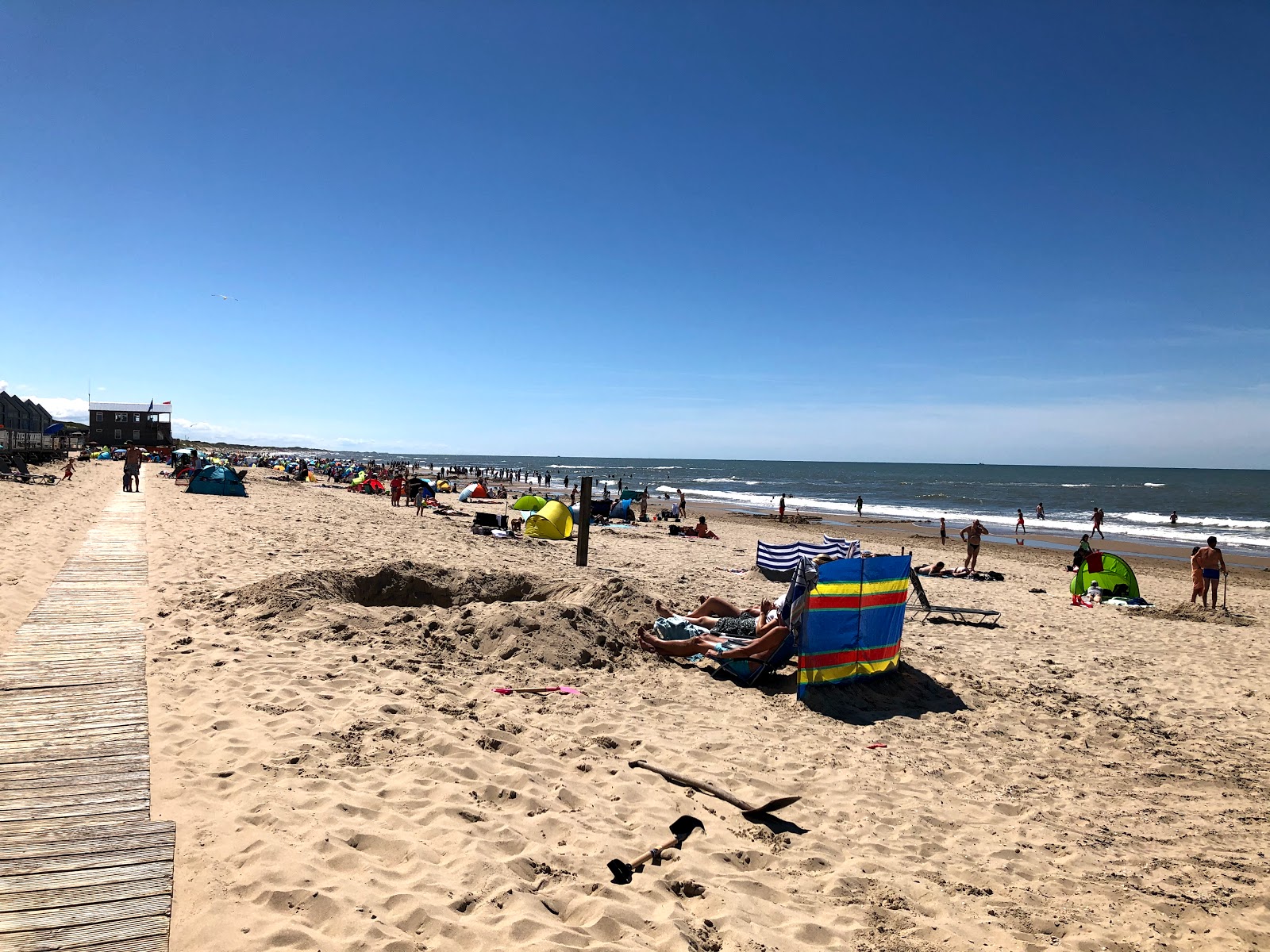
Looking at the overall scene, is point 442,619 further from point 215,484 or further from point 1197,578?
point 215,484

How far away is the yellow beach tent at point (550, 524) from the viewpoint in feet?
68.4

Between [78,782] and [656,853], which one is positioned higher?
[78,782]

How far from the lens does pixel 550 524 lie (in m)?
21.0

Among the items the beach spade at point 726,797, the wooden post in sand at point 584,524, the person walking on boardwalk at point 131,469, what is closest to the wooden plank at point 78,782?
the beach spade at point 726,797

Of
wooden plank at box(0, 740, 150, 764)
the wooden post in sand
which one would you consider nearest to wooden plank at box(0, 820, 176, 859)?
wooden plank at box(0, 740, 150, 764)

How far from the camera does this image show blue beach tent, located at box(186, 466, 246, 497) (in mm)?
26219

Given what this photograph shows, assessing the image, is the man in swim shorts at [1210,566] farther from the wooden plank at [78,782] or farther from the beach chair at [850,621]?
the wooden plank at [78,782]

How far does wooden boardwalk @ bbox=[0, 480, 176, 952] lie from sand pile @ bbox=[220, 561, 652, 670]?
1575 millimetres

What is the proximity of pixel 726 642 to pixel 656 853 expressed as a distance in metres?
4.30

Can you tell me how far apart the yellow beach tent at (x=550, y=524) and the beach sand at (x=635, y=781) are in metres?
10.1

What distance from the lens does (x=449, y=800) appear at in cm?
430

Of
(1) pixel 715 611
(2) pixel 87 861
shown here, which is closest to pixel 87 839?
(2) pixel 87 861

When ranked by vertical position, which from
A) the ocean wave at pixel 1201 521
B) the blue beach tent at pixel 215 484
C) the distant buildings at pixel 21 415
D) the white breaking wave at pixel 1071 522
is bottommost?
the white breaking wave at pixel 1071 522

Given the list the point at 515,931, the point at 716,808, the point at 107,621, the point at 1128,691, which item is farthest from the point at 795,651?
the point at 107,621
